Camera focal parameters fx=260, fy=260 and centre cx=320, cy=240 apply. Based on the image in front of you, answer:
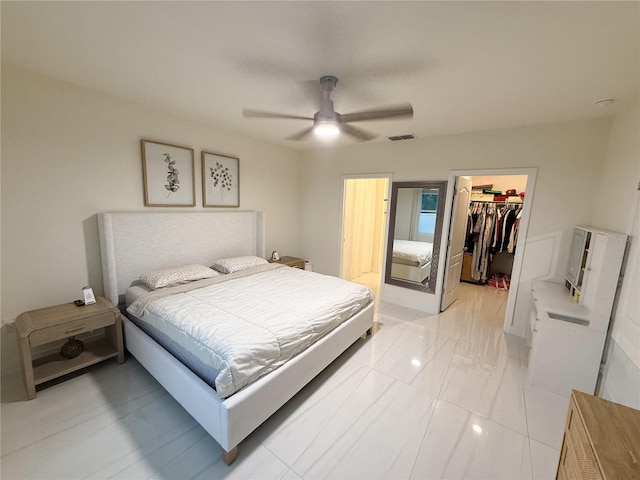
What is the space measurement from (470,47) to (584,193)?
2.28 metres

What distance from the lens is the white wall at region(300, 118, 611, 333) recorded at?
2.68 meters

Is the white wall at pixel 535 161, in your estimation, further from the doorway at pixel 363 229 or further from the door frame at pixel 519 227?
the doorway at pixel 363 229

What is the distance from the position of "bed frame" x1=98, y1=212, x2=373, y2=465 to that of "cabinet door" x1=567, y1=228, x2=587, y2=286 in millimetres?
1998

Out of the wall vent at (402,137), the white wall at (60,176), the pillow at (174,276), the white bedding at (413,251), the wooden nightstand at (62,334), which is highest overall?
the wall vent at (402,137)

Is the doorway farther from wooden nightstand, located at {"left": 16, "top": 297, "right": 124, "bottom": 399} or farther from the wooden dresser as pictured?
wooden nightstand, located at {"left": 16, "top": 297, "right": 124, "bottom": 399}

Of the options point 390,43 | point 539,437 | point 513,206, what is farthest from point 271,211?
point 513,206

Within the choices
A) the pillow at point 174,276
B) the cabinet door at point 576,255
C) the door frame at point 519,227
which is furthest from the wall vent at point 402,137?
the pillow at point 174,276

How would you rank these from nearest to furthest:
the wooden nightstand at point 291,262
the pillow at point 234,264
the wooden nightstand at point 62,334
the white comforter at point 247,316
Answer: the white comforter at point 247,316, the wooden nightstand at point 62,334, the pillow at point 234,264, the wooden nightstand at point 291,262

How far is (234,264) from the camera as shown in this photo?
3.30 m

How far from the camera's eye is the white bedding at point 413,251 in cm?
377

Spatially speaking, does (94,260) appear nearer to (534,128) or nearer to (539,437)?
(539,437)

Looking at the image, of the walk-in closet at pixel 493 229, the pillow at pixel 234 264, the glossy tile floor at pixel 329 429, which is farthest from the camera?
the walk-in closet at pixel 493 229

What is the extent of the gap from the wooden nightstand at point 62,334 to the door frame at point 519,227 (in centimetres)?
376

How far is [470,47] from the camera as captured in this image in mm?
1552
